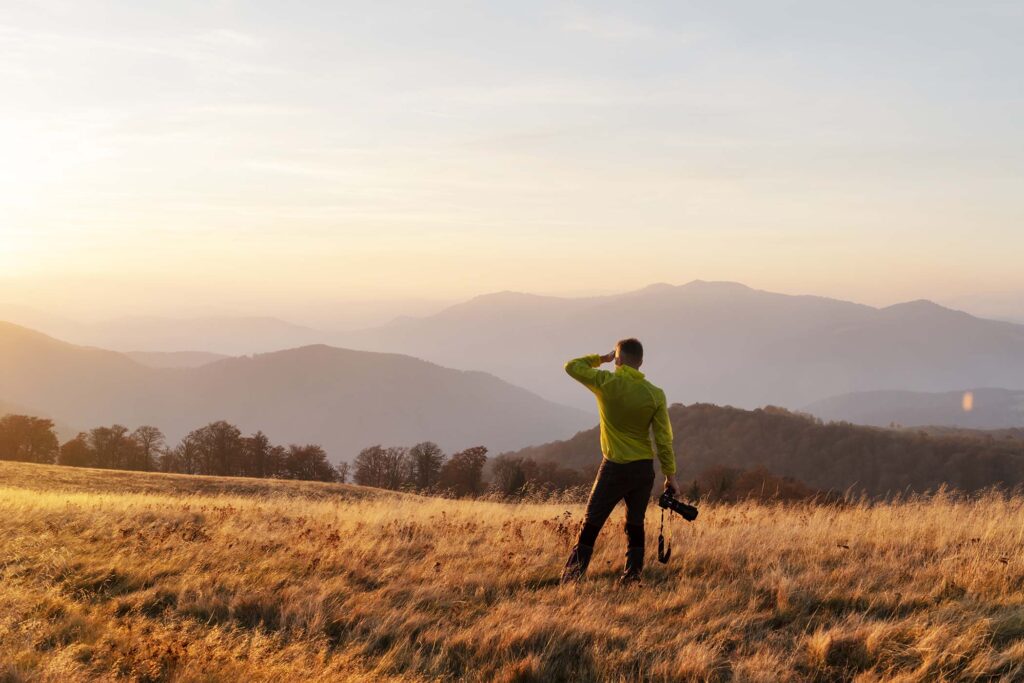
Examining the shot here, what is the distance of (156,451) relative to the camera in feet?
243

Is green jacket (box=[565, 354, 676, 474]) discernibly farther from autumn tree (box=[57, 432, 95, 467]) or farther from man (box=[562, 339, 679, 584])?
autumn tree (box=[57, 432, 95, 467])

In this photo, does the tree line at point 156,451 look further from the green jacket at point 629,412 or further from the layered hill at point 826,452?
the layered hill at point 826,452

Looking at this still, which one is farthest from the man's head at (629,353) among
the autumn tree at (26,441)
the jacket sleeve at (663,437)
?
the autumn tree at (26,441)

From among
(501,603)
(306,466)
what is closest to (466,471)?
(306,466)

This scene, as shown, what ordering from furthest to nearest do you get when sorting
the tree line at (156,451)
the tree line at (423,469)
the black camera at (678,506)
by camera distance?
the tree line at (423,469) < the tree line at (156,451) < the black camera at (678,506)

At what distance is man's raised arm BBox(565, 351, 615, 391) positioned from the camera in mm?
7043

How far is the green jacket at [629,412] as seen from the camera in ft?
22.7

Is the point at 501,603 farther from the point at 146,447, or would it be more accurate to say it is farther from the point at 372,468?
the point at 372,468

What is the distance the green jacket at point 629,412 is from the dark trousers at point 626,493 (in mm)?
103

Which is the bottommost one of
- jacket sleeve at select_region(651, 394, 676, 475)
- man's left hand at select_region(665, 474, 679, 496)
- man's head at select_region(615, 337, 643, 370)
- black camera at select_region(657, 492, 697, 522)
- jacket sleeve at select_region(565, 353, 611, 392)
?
black camera at select_region(657, 492, 697, 522)

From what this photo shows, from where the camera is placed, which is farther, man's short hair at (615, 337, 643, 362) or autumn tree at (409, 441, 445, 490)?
autumn tree at (409, 441, 445, 490)

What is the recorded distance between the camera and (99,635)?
5637mm

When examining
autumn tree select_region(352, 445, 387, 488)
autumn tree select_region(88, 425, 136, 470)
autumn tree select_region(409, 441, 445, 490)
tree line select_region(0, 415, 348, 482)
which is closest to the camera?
tree line select_region(0, 415, 348, 482)

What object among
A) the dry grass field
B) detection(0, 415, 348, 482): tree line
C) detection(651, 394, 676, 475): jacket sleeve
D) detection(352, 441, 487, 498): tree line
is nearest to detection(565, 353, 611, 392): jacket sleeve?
detection(651, 394, 676, 475): jacket sleeve
